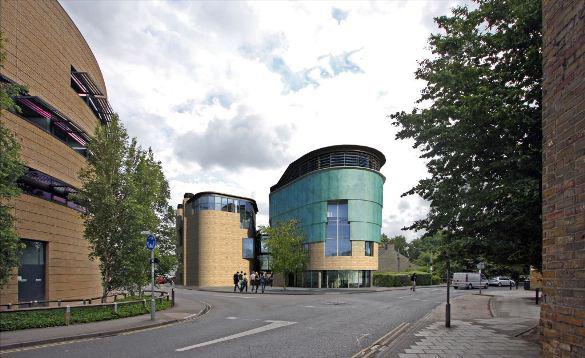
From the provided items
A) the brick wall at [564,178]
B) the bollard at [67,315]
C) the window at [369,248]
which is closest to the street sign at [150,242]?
the bollard at [67,315]

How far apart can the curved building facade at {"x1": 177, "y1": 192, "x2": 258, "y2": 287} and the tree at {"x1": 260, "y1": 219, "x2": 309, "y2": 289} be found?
62.3ft

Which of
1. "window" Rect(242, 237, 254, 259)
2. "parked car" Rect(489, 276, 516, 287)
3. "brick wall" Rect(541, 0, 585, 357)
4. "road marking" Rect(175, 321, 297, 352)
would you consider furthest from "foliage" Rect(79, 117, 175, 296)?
"parked car" Rect(489, 276, 516, 287)

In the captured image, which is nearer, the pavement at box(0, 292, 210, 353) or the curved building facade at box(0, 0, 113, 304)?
the pavement at box(0, 292, 210, 353)

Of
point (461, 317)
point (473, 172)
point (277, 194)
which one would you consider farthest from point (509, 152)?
point (277, 194)

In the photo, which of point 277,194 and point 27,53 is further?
point 277,194

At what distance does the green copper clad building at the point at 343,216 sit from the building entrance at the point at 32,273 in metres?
28.8

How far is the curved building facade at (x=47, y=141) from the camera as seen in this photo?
18.8 metres

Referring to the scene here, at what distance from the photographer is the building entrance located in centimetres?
1928

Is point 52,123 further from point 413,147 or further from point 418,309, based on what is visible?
point 418,309

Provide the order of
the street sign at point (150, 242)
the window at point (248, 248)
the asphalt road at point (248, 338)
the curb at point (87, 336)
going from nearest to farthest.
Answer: the asphalt road at point (248, 338)
the curb at point (87, 336)
the street sign at point (150, 242)
the window at point (248, 248)

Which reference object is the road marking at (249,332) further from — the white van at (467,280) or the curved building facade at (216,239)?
the curved building facade at (216,239)

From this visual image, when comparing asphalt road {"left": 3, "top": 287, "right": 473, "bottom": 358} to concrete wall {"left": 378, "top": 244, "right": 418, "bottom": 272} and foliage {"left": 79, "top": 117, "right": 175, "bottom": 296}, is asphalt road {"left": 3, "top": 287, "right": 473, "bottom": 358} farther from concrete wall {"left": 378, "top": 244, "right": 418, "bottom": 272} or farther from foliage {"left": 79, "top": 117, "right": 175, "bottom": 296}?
concrete wall {"left": 378, "top": 244, "right": 418, "bottom": 272}

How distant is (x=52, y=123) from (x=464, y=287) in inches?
1695

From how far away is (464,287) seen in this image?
48.1m
